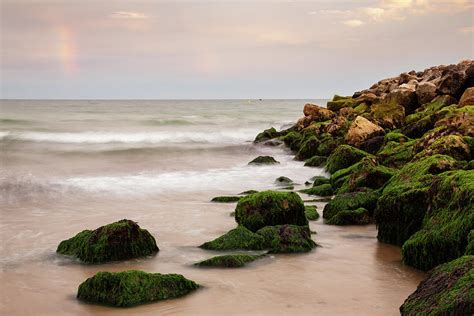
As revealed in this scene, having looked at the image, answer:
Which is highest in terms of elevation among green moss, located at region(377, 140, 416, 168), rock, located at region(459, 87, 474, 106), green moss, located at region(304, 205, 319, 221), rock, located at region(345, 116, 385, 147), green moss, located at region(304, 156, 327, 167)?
rock, located at region(459, 87, 474, 106)

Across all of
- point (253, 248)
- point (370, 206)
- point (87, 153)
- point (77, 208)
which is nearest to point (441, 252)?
point (253, 248)

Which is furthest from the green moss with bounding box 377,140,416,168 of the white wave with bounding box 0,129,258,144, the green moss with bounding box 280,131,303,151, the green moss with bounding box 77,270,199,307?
the white wave with bounding box 0,129,258,144

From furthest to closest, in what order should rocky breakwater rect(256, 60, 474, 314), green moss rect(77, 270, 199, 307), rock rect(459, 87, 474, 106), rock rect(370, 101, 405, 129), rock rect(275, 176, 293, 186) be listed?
rock rect(370, 101, 405, 129) < rock rect(459, 87, 474, 106) < rock rect(275, 176, 293, 186) < rocky breakwater rect(256, 60, 474, 314) < green moss rect(77, 270, 199, 307)

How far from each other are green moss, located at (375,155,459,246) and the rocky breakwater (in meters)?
0.01

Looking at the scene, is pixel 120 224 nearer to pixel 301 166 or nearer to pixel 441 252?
pixel 441 252

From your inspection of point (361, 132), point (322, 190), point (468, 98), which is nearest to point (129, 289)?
point (322, 190)

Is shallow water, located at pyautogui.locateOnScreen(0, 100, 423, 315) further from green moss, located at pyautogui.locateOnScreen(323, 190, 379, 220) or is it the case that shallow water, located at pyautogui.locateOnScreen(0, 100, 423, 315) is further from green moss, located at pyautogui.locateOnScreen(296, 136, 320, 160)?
green moss, located at pyautogui.locateOnScreen(296, 136, 320, 160)

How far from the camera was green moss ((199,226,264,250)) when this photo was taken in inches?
287

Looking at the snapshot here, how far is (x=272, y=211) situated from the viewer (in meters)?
8.01

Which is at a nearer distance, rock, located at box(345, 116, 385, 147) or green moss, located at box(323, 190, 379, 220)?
green moss, located at box(323, 190, 379, 220)

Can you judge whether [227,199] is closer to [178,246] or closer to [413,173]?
[178,246]

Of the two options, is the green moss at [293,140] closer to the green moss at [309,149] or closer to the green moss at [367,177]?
the green moss at [309,149]

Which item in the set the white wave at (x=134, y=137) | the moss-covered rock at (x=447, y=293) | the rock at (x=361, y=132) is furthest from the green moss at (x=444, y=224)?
the white wave at (x=134, y=137)

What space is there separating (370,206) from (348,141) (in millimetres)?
8070
